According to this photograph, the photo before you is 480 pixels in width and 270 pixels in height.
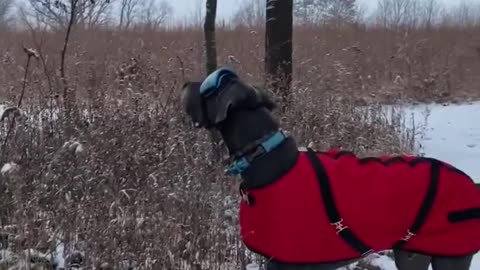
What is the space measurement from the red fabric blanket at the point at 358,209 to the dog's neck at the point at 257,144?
4cm

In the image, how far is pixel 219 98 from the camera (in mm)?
2838

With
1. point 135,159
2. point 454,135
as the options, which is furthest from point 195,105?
point 454,135

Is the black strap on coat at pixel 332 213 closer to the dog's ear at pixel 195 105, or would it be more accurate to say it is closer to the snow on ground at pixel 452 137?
the dog's ear at pixel 195 105

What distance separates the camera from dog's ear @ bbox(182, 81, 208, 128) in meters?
2.89

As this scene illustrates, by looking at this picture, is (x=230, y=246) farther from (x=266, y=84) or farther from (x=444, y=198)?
(x=266, y=84)

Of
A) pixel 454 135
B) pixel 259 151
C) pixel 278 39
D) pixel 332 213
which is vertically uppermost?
pixel 278 39

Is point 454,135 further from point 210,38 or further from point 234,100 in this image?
point 234,100

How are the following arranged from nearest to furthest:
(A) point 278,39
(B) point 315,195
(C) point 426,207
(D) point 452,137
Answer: (B) point 315,195 < (C) point 426,207 < (A) point 278,39 < (D) point 452,137

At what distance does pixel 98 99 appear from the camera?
5.66 m

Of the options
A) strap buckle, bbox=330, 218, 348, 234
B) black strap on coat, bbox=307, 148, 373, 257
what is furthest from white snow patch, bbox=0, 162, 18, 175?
strap buckle, bbox=330, 218, 348, 234

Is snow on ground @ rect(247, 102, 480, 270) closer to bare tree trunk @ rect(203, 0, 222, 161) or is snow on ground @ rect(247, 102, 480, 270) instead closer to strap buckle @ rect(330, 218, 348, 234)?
Result: strap buckle @ rect(330, 218, 348, 234)

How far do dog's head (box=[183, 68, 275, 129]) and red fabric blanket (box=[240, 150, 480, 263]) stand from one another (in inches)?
12.6

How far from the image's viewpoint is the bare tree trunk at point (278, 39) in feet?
24.2

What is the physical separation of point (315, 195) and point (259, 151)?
29 centimetres
